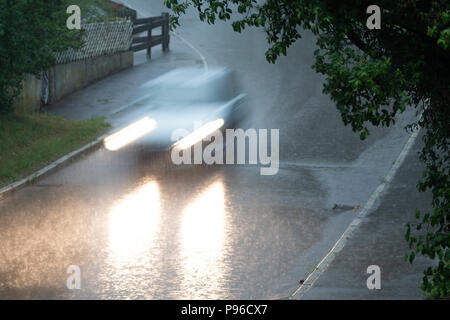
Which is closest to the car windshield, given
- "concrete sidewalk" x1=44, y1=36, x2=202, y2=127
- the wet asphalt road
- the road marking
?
"concrete sidewalk" x1=44, y1=36, x2=202, y2=127

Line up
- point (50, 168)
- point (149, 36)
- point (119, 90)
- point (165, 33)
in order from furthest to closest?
point (165, 33), point (149, 36), point (119, 90), point (50, 168)

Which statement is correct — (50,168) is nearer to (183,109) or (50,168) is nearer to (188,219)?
(188,219)

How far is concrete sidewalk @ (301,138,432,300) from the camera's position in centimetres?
941

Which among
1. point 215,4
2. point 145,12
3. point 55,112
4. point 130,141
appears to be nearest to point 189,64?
point 55,112

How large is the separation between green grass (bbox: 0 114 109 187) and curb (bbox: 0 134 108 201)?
156mm

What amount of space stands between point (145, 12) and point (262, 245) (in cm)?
3314

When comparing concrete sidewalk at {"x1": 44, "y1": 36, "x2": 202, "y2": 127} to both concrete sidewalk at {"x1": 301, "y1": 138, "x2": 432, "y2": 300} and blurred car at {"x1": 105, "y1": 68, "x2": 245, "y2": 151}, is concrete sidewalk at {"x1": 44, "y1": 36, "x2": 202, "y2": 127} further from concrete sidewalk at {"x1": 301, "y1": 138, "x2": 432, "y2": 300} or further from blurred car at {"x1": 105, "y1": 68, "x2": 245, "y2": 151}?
concrete sidewalk at {"x1": 301, "y1": 138, "x2": 432, "y2": 300}

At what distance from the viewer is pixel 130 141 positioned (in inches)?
750

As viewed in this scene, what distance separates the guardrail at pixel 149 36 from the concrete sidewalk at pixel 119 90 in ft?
1.49

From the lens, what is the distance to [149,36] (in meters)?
31.9

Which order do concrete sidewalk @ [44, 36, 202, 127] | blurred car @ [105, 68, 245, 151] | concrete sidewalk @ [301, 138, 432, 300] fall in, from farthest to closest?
concrete sidewalk @ [44, 36, 202, 127], blurred car @ [105, 68, 245, 151], concrete sidewalk @ [301, 138, 432, 300]

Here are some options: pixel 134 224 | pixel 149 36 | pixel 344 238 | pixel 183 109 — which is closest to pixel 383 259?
pixel 344 238

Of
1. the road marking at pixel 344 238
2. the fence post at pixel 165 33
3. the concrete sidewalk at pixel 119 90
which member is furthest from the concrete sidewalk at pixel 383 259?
the fence post at pixel 165 33

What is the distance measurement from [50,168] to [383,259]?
810 cm
